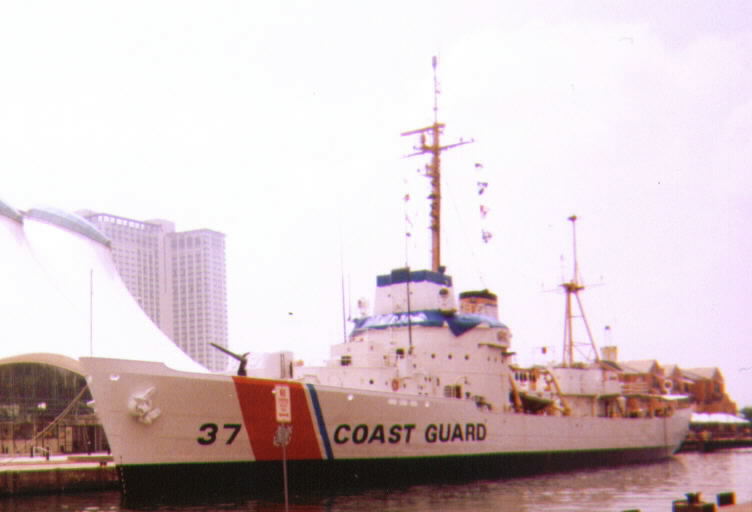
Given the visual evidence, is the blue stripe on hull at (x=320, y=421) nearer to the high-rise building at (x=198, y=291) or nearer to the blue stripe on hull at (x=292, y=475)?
the blue stripe on hull at (x=292, y=475)

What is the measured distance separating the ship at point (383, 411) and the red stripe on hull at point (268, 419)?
1.2 inches

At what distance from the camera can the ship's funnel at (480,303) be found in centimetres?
2702

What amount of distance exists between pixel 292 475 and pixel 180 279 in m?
70.1

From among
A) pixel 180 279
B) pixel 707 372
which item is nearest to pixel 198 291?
pixel 180 279

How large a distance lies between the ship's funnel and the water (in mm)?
5440

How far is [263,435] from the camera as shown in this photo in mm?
17984

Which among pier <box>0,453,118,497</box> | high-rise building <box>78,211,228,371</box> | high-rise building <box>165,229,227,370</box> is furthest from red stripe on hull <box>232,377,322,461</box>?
high-rise building <box>165,229,227,370</box>

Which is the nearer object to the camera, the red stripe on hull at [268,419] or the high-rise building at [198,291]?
the red stripe on hull at [268,419]

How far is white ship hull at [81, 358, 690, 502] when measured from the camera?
16.5 metres

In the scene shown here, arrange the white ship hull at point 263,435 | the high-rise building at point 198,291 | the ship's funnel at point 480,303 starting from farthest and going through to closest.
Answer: the high-rise building at point 198,291
the ship's funnel at point 480,303
the white ship hull at point 263,435

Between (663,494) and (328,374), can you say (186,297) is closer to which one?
(328,374)

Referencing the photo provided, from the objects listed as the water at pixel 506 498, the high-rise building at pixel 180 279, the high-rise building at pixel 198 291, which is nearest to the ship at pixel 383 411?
the water at pixel 506 498

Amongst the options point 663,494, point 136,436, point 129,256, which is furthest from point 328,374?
point 129,256

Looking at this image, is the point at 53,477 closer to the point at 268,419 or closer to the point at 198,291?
the point at 268,419
